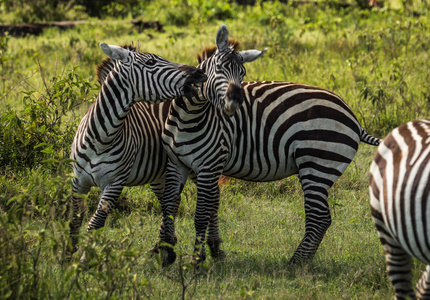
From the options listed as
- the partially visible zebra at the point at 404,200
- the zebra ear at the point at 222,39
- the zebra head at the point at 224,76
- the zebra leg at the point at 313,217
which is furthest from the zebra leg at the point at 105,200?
the partially visible zebra at the point at 404,200

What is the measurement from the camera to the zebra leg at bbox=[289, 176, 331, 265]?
506 cm

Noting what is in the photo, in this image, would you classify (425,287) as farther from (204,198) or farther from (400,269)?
(204,198)

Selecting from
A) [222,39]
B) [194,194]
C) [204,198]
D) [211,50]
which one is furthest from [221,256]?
[222,39]

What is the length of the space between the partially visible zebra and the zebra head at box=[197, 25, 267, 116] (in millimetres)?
1226

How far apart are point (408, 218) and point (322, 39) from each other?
32.9ft

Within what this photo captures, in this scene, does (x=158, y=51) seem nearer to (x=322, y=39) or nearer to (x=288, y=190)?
(x=322, y=39)

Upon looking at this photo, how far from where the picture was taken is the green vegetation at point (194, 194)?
3680 millimetres

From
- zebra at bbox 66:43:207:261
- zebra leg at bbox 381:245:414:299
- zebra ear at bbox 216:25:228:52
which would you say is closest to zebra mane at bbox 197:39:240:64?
zebra ear at bbox 216:25:228:52

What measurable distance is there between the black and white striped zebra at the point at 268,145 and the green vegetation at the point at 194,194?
356 mm

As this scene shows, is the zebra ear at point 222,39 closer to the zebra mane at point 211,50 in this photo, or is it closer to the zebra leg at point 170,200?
the zebra mane at point 211,50

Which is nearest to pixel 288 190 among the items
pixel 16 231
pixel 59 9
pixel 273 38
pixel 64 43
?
pixel 16 231

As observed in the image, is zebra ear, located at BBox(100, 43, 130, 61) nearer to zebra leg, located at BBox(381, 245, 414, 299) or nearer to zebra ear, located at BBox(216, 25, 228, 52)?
zebra ear, located at BBox(216, 25, 228, 52)

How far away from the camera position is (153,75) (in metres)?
4.62

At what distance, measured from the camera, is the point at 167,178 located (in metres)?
5.07
